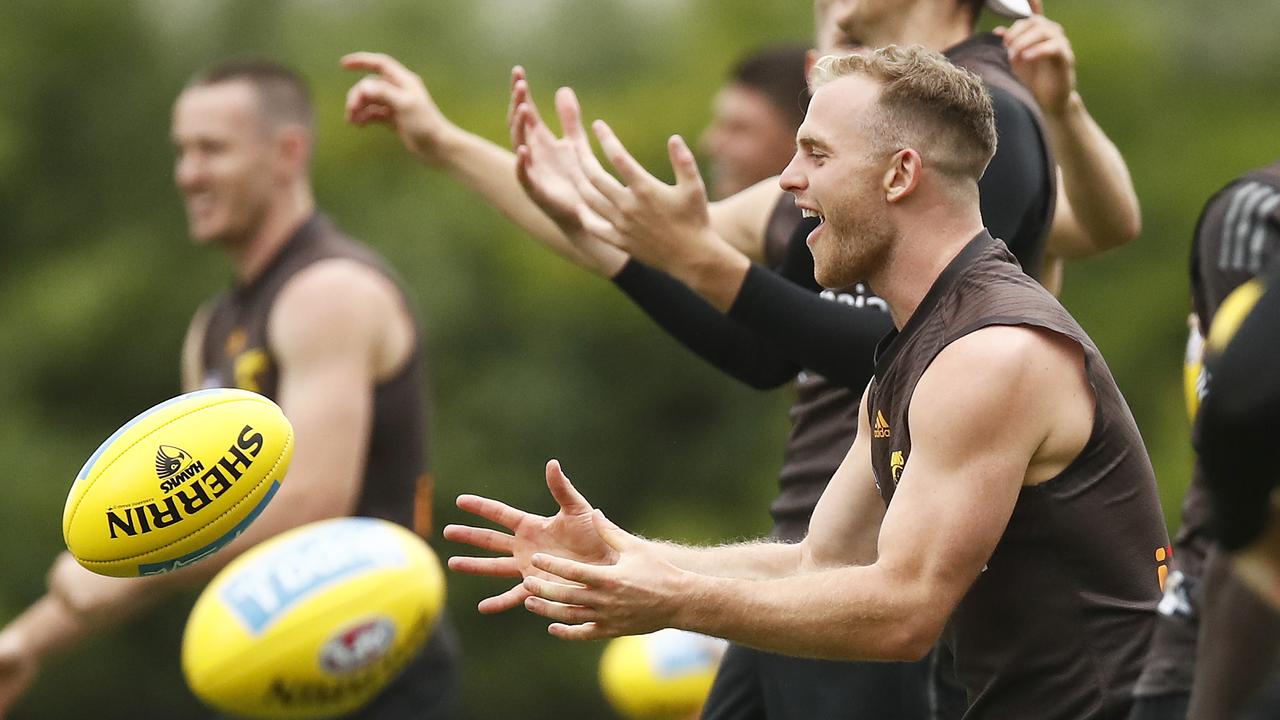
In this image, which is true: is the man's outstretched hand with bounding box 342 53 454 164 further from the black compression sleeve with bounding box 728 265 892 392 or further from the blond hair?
the blond hair

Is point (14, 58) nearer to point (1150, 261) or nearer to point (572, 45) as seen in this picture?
point (572, 45)

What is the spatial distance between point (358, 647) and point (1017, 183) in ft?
8.26

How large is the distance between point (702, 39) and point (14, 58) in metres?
9.91

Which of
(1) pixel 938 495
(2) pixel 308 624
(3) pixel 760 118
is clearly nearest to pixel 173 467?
(2) pixel 308 624

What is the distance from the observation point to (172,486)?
4457 millimetres

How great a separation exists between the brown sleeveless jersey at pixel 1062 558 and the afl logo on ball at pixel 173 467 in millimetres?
1700

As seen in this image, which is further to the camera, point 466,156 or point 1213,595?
point 466,156

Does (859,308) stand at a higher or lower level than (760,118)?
higher

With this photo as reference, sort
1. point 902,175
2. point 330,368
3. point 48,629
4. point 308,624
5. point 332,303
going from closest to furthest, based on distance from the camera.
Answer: point 902,175 < point 308,624 < point 48,629 < point 330,368 < point 332,303

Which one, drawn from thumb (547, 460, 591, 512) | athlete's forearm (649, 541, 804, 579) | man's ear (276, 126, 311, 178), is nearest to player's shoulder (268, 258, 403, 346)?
man's ear (276, 126, 311, 178)

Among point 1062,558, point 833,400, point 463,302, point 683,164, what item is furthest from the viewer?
point 463,302

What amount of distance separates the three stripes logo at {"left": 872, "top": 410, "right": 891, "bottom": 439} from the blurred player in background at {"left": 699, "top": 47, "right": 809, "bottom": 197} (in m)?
3.50

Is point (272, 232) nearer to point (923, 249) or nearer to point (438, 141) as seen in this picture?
point (438, 141)

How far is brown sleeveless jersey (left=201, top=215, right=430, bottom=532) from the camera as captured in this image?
21.4 feet
